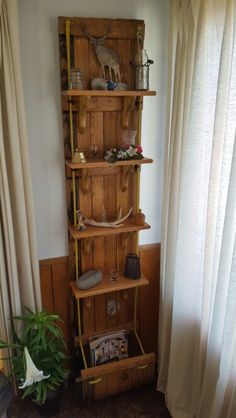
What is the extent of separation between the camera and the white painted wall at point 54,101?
1.68m

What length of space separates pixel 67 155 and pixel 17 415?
1651 mm

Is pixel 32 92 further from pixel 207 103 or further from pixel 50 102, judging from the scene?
pixel 207 103

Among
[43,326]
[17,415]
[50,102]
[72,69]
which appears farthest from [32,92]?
[17,415]

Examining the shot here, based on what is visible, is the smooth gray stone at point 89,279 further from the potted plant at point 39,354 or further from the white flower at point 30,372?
the white flower at point 30,372

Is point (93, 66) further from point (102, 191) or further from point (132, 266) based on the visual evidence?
point (132, 266)

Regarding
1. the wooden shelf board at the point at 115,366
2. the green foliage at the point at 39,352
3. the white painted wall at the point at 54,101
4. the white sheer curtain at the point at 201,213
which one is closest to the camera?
the white sheer curtain at the point at 201,213

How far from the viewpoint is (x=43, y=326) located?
5.93ft

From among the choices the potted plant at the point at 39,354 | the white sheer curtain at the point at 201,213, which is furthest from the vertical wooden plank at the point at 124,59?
the potted plant at the point at 39,354

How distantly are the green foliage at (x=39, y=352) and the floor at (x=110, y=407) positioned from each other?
27cm

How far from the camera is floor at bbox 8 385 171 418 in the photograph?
2.03 meters

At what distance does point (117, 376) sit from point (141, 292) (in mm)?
560

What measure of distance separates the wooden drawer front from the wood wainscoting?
1.03ft

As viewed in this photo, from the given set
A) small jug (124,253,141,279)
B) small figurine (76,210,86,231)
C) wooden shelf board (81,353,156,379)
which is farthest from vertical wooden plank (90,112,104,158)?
wooden shelf board (81,353,156,379)

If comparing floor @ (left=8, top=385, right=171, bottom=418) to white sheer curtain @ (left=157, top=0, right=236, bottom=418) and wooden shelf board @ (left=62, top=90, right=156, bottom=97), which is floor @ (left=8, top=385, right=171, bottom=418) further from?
wooden shelf board @ (left=62, top=90, right=156, bottom=97)
